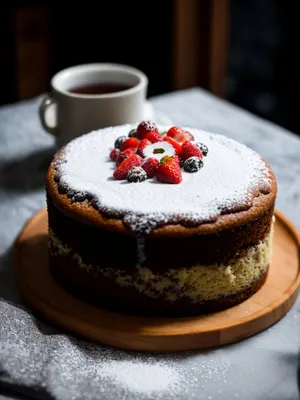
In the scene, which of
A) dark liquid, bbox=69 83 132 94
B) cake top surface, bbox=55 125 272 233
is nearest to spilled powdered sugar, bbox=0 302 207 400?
cake top surface, bbox=55 125 272 233

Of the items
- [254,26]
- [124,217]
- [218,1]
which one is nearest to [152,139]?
[124,217]

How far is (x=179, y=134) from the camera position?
4.75 ft

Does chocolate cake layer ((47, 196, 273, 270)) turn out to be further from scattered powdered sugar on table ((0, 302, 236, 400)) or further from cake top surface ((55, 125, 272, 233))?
scattered powdered sugar on table ((0, 302, 236, 400))

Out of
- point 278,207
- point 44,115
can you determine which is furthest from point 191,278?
point 44,115

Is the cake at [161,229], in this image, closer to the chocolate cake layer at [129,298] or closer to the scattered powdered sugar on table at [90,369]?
the chocolate cake layer at [129,298]

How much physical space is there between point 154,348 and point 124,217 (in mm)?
253

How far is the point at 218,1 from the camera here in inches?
120

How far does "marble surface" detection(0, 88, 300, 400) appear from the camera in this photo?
113cm

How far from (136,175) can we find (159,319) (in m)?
0.29

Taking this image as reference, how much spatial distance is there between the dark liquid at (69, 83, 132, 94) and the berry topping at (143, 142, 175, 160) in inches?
22.3

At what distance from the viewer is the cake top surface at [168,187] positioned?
1189 millimetres

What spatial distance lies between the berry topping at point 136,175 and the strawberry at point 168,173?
3 cm

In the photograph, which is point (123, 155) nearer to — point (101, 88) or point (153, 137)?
point (153, 137)

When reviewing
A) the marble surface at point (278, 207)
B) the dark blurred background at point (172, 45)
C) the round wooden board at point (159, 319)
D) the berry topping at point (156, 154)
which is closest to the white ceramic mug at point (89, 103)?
the marble surface at point (278, 207)
